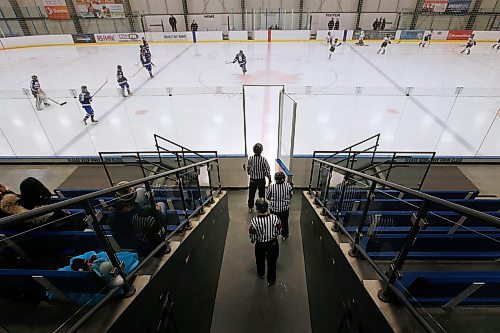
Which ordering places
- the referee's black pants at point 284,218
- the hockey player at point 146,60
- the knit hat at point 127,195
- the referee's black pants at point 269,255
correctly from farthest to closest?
the hockey player at point 146,60
the referee's black pants at point 284,218
the referee's black pants at point 269,255
the knit hat at point 127,195

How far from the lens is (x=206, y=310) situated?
296cm

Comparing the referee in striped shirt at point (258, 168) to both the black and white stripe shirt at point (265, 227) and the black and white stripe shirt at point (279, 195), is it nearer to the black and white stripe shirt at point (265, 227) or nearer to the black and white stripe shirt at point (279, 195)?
the black and white stripe shirt at point (279, 195)

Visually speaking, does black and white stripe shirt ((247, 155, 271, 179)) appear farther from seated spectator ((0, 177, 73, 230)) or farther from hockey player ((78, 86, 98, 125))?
hockey player ((78, 86, 98, 125))

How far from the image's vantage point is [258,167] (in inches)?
179

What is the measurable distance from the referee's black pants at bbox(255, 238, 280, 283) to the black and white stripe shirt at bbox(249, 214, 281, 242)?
13cm

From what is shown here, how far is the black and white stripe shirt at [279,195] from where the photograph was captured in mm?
3720

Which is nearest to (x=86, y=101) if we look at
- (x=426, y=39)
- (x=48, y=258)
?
(x=48, y=258)

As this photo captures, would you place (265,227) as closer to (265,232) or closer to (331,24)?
(265,232)

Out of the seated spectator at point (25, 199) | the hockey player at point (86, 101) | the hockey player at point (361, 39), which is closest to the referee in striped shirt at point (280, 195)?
the seated spectator at point (25, 199)

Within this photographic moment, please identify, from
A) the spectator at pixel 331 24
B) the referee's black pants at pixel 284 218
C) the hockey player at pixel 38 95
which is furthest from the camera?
the spectator at pixel 331 24

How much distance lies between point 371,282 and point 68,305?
5.54ft

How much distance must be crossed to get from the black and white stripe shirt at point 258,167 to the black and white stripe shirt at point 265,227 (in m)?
1.62

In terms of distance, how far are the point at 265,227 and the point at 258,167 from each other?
1.71m

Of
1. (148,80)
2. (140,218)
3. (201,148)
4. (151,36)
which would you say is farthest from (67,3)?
(140,218)
